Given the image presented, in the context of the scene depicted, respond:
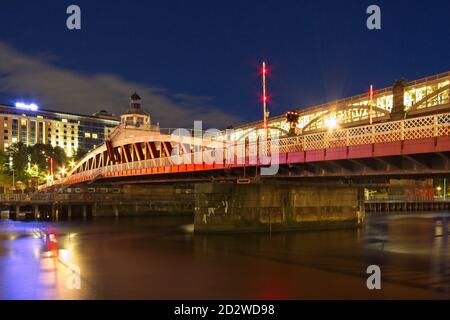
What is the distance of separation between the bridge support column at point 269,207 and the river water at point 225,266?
4.51 ft

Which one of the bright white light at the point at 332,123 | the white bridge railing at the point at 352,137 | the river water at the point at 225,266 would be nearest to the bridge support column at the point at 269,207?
the river water at the point at 225,266

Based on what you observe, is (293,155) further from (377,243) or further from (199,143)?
(199,143)

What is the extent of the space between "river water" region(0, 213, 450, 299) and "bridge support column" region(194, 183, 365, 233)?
1374 mm

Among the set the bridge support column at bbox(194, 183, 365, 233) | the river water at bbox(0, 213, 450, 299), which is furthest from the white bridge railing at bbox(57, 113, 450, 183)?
the river water at bbox(0, 213, 450, 299)

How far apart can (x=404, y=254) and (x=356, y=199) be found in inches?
651

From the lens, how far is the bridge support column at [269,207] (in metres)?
38.9

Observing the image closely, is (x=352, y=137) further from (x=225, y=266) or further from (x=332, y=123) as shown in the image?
(x=332, y=123)

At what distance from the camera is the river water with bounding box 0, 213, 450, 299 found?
1986cm

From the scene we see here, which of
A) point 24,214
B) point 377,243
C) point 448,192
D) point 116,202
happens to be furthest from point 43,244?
point 448,192

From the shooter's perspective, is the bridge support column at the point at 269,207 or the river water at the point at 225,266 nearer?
the river water at the point at 225,266

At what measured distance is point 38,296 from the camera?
1928 centimetres

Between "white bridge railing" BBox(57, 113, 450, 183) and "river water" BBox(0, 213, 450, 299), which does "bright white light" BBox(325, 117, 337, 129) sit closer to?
"white bridge railing" BBox(57, 113, 450, 183)

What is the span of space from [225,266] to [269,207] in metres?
15.2

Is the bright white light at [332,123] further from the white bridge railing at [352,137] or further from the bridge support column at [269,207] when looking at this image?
the white bridge railing at [352,137]
